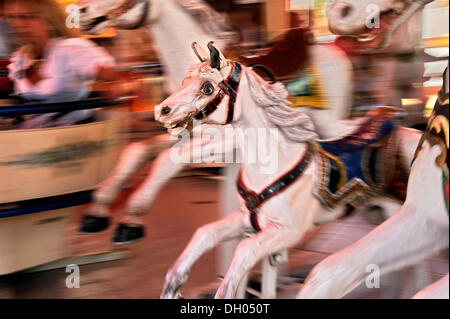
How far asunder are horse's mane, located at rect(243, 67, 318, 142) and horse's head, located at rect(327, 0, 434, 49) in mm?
443

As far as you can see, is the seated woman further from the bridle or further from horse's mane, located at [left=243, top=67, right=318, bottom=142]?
horse's mane, located at [left=243, top=67, right=318, bottom=142]

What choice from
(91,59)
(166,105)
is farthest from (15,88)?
(166,105)

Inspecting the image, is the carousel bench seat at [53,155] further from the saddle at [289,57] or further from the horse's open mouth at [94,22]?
the saddle at [289,57]

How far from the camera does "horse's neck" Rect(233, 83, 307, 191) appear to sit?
82.6 inches

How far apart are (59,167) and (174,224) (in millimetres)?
1367

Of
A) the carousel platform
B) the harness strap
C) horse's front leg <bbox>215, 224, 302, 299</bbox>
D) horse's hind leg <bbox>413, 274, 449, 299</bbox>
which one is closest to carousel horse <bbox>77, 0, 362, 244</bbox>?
the carousel platform

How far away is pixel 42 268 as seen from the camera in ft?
10.2

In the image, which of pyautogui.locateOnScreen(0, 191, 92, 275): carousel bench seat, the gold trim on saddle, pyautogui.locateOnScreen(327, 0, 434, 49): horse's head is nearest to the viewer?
the gold trim on saddle

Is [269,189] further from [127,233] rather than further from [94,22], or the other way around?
[94,22]

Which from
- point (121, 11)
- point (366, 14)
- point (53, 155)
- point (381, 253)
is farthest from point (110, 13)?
point (381, 253)

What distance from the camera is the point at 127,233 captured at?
280 cm

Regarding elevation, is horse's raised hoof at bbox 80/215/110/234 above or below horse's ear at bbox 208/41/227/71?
below

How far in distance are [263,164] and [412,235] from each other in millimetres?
708

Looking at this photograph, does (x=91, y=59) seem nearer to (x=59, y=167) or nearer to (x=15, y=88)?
(x=15, y=88)
